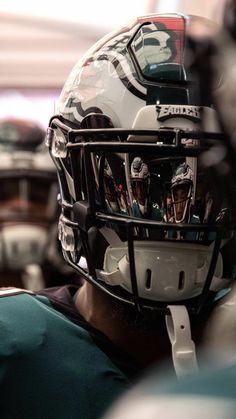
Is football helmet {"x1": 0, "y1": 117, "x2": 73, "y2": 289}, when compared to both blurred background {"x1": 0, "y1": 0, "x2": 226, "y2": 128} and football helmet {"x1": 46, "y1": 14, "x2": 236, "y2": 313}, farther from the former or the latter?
football helmet {"x1": 46, "y1": 14, "x2": 236, "y2": 313}

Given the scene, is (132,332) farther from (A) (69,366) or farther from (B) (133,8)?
(B) (133,8)

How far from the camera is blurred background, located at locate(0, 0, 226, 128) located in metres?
3.39

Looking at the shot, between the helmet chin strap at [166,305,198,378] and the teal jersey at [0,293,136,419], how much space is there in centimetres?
9

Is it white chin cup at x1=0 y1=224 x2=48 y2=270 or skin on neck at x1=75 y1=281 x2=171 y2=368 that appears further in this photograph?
white chin cup at x1=0 y1=224 x2=48 y2=270

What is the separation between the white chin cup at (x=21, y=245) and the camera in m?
2.71

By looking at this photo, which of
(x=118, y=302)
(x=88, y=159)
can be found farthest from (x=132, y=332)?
(x=88, y=159)

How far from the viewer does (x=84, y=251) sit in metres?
1.25

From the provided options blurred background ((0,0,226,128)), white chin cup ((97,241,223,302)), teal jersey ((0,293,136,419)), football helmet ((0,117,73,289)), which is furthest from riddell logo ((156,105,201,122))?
blurred background ((0,0,226,128))

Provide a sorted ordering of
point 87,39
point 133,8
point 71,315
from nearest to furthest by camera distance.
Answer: point 71,315, point 133,8, point 87,39

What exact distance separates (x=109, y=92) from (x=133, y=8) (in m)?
2.29

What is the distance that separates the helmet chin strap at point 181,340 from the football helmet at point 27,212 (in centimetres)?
153

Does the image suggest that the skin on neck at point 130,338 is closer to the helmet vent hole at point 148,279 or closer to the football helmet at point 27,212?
the helmet vent hole at point 148,279

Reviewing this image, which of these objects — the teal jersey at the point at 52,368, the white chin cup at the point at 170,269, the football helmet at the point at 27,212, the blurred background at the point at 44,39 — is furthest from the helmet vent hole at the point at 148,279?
the blurred background at the point at 44,39

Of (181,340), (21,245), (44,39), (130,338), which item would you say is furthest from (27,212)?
(181,340)
